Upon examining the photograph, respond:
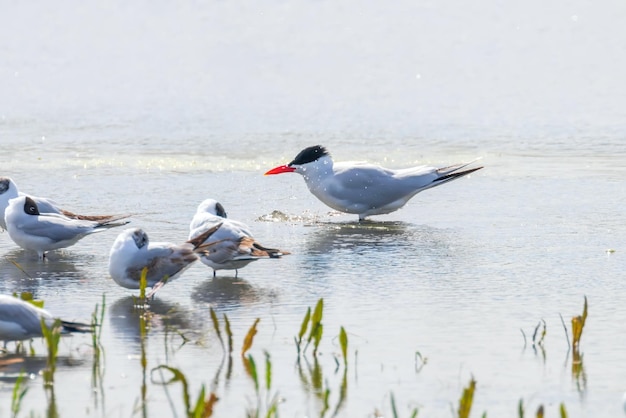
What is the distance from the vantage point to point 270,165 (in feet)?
34.3

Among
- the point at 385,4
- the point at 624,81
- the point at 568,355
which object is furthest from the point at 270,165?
the point at 385,4

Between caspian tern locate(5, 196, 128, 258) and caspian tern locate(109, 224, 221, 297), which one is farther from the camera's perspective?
caspian tern locate(5, 196, 128, 258)

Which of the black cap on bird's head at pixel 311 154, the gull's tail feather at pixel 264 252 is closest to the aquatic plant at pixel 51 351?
the gull's tail feather at pixel 264 252

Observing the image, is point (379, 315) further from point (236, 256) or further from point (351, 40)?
point (351, 40)

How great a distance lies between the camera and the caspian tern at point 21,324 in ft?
16.0

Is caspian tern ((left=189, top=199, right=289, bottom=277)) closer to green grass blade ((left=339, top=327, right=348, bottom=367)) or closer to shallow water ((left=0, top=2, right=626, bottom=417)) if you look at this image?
shallow water ((left=0, top=2, right=626, bottom=417))

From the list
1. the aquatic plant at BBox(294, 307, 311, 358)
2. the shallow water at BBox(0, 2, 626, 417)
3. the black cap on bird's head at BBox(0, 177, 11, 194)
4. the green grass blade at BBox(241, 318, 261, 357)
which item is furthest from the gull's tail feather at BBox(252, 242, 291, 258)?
the black cap on bird's head at BBox(0, 177, 11, 194)

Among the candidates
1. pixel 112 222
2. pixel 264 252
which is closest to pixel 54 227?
pixel 112 222

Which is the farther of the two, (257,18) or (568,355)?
(257,18)

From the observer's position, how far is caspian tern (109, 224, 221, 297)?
19.8ft

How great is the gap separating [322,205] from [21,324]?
15.9ft

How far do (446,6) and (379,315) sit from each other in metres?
11.8

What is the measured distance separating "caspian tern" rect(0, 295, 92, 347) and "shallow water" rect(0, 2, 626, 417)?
0.12 metres

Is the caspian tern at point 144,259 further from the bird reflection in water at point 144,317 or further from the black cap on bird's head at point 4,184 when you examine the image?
the black cap on bird's head at point 4,184
